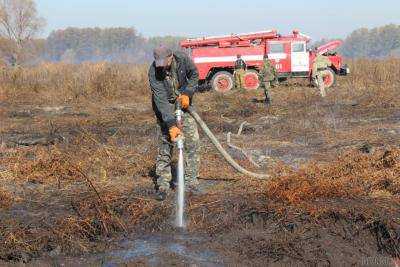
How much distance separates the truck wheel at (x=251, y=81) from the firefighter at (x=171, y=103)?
1287 centimetres

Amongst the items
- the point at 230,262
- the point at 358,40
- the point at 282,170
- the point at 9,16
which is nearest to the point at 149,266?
the point at 230,262

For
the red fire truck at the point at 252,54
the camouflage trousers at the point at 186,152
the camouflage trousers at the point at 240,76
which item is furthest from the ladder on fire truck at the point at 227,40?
the camouflage trousers at the point at 186,152

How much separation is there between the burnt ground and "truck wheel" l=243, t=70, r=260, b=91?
9.14 metres

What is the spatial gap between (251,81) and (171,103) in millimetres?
13259

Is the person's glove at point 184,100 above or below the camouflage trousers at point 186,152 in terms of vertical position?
above

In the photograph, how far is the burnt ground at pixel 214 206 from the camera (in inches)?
178

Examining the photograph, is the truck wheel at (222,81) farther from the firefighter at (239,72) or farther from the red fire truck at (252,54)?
the firefighter at (239,72)

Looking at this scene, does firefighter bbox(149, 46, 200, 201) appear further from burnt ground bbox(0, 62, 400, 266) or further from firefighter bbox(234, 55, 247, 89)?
firefighter bbox(234, 55, 247, 89)

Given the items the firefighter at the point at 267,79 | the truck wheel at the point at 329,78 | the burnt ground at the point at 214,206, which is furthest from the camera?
the truck wheel at the point at 329,78

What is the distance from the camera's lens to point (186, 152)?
6137 millimetres

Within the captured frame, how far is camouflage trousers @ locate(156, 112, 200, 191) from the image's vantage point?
→ 234 inches

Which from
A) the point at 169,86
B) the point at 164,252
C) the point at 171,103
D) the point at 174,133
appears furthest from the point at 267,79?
the point at 164,252

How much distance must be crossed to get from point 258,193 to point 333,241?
1213mm

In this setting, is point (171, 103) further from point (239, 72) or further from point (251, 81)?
point (251, 81)
